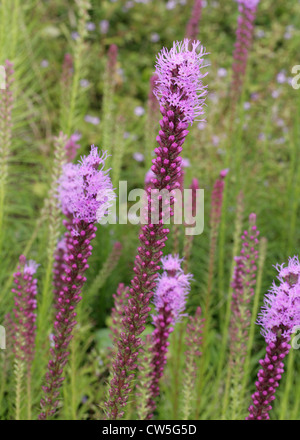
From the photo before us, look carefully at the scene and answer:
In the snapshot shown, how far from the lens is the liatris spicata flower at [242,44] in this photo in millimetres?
2836

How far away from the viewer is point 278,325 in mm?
1246

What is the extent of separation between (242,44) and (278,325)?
203 centimetres

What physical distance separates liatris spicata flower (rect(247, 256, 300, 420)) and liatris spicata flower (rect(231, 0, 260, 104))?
1767 millimetres

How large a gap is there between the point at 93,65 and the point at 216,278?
2919mm

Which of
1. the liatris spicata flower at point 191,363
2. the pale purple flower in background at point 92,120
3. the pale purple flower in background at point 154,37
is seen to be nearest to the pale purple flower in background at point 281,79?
the pale purple flower in background at point 154,37

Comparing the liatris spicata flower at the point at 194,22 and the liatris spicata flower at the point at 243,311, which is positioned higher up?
the liatris spicata flower at the point at 194,22

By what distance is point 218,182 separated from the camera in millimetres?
2025

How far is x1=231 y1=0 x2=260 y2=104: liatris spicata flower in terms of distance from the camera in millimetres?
2836

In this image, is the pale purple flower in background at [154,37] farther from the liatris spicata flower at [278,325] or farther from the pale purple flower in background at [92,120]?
the liatris spicata flower at [278,325]

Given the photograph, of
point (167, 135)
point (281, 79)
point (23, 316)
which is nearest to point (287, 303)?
point (167, 135)

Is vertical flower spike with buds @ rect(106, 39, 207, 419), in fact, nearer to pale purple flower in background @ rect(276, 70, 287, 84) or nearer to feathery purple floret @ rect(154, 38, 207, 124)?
feathery purple floret @ rect(154, 38, 207, 124)

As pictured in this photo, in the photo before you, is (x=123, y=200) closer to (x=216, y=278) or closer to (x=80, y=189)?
(x=216, y=278)

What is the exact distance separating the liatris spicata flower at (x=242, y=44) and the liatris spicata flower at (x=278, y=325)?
177 cm

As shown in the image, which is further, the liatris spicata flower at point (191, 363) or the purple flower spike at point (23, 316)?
the liatris spicata flower at point (191, 363)
